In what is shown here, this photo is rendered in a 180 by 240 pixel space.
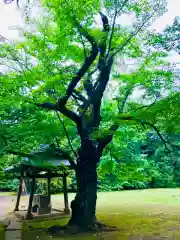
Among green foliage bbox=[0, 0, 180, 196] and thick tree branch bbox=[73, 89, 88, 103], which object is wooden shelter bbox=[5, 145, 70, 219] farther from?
thick tree branch bbox=[73, 89, 88, 103]

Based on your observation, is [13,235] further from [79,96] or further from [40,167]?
[79,96]

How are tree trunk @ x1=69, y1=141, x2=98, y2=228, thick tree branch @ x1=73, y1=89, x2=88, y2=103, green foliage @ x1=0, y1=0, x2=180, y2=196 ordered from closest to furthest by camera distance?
green foliage @ x1=0, y1=0, x2=180, y2=196 → tree trunk @ x1=69, y1=141, x2=98, y2=228 → thick tree branch @ x1=73, y1=89, x2=88, y2=103

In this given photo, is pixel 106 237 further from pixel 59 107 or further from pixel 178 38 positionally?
pixel 178 38

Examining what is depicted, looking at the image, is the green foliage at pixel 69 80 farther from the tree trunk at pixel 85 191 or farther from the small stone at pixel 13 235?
the small stone at pixel 13 235

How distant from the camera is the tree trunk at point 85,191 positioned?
25.5 feet

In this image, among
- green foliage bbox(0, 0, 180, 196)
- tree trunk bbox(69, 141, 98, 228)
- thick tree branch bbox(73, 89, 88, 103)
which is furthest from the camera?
thick tree branch bbox(73, 89, 88, 103)

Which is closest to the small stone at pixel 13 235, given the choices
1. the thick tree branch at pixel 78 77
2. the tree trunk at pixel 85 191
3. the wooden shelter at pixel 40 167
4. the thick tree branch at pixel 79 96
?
the tree trunk at pixel 85 191

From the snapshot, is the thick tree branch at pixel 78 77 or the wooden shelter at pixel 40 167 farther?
the wooden shelter at pixel 40 167

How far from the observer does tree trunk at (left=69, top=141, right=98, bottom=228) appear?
25.5ft

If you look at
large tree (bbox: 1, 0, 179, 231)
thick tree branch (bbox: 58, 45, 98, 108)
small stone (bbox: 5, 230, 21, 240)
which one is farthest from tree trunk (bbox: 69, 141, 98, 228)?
thick tree branch (bbox: 58, 45, 98, 108)

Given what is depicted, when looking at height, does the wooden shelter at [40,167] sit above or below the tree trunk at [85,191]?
above

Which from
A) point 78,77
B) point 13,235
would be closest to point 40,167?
point 13,235

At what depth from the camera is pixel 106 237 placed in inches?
275

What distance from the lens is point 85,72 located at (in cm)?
750
